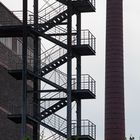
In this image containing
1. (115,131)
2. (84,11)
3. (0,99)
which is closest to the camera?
(115,131)

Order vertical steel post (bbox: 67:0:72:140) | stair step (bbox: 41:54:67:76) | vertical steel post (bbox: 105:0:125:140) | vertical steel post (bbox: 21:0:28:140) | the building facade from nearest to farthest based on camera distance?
vertical steel post (bbox: 105:0:125:140)
vertical steel post (bbox: 67:0:72:140)
vertical steel post (bbox: 21:0:28:140)
stair step (bbox: 41:54:67:76)
the building facade

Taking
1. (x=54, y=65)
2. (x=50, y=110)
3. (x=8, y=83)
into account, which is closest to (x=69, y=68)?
(x=54, y=65)

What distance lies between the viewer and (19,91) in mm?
91812

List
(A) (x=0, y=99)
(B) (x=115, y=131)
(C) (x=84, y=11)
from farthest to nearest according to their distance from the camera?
(A) (x=0, y=99) < (C) (x=84, y=11) < (B) (x=115, y=131)

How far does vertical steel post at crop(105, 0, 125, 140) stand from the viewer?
74375 millimetres

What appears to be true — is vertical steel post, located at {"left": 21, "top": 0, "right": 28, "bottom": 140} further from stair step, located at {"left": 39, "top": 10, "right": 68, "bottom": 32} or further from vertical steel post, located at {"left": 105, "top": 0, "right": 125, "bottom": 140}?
vertical steel post, located at {"left": 105, "top": 0, "right": 125, "bottom": 140}

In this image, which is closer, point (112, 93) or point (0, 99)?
point (112, 93)

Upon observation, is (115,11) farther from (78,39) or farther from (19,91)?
(19,91)

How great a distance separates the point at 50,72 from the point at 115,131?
22.2 feet

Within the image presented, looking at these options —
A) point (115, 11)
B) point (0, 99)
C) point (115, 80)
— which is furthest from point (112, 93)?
point (0, 99)

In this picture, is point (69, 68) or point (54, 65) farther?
point (54, 65)

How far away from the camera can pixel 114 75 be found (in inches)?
2948

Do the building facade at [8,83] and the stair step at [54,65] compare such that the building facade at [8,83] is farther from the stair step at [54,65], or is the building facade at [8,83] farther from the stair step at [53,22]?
the stair step at [54,65]

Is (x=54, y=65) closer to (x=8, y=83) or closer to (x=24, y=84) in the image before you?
(x=24, y=84)
